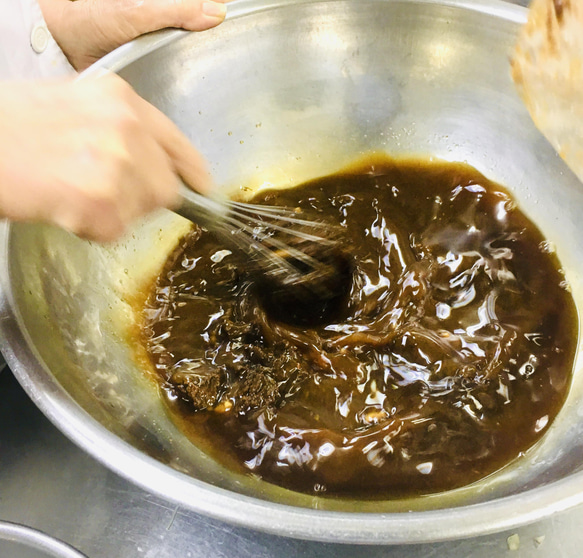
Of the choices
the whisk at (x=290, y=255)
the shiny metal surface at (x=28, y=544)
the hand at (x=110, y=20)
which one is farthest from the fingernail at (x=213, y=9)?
the shiny metal surface at (x=28, y=544)

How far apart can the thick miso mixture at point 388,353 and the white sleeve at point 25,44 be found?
1.99 feet

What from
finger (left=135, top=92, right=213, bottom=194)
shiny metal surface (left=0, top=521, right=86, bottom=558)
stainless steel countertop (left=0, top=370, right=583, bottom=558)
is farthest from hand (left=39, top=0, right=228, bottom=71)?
shiny metal surface (left=0, top=521, right=86, bottom=558)

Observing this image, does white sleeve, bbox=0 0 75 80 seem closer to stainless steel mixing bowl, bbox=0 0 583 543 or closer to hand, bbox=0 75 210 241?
stainless steel mixing bowl, bbox=0 0 583 543

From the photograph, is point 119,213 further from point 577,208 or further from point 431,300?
point 577,208

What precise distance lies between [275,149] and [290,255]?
48cm

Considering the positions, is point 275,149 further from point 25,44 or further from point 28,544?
point 28,544

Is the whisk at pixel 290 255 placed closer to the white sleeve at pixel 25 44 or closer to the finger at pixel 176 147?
the finger at pixel 176 147

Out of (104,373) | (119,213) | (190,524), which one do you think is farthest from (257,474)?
(119,213)

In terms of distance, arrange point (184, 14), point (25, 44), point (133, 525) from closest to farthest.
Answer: point (133, 525), point (184, 14), point (25, 44)

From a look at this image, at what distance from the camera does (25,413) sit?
1.11 meters

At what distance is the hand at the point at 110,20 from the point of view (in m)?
1.19

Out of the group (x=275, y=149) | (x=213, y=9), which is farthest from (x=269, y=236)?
(x=213, y=9)

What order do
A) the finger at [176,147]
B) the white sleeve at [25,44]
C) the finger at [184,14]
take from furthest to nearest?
the white sleeve at [25,44]
the finger at [184,14]
the finger at [176,147]

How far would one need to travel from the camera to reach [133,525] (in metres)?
0.97
